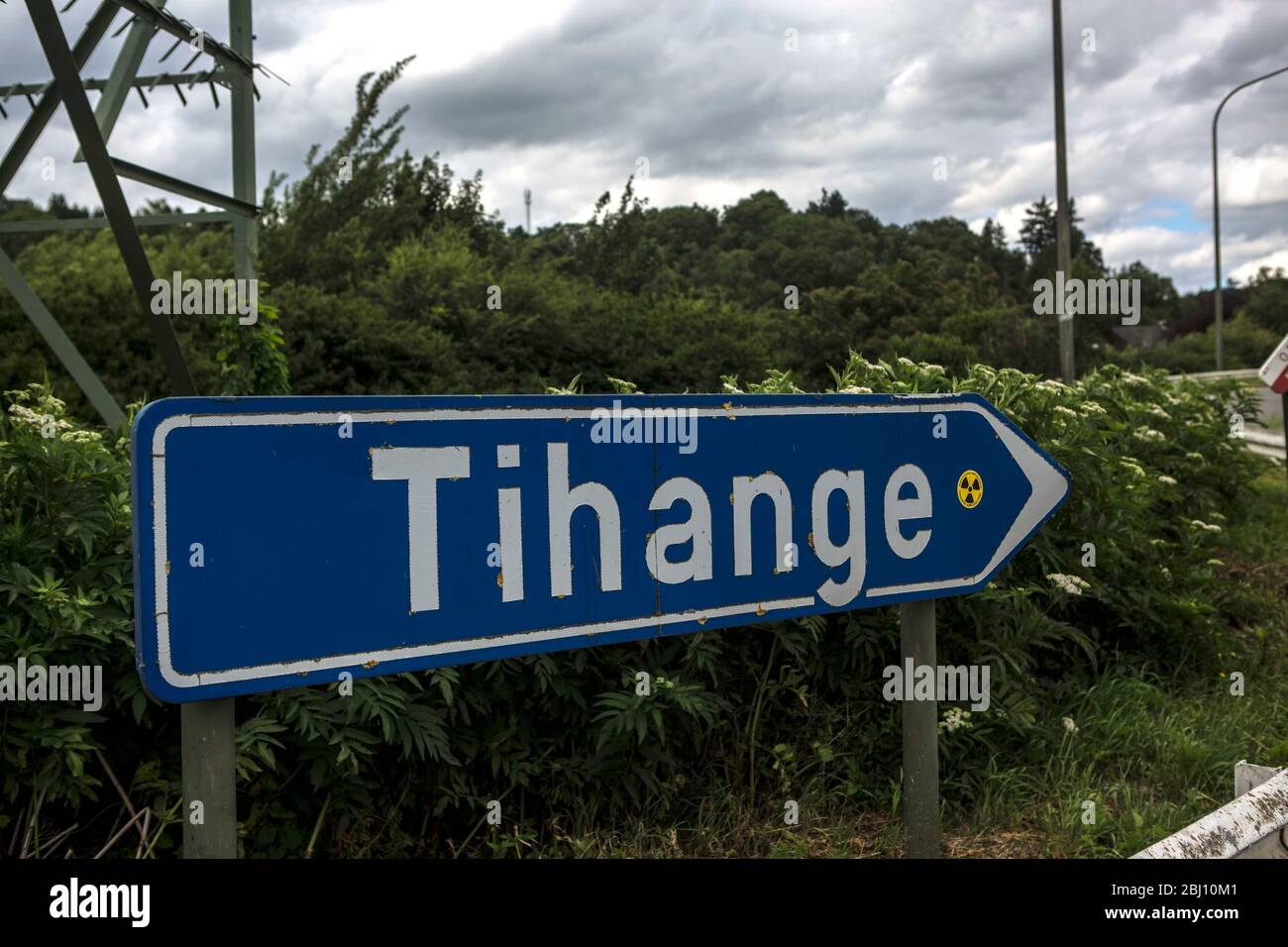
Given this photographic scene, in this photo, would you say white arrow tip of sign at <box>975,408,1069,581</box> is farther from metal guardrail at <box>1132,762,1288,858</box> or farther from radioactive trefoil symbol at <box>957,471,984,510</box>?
metal guardrail at <box>1132,762,1288,858</box>

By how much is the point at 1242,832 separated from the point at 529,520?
1787 mm

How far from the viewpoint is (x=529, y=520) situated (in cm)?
212

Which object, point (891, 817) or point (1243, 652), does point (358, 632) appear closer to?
point (891, 817)

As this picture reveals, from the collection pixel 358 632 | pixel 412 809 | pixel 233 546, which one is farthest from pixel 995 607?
pixel 233 546

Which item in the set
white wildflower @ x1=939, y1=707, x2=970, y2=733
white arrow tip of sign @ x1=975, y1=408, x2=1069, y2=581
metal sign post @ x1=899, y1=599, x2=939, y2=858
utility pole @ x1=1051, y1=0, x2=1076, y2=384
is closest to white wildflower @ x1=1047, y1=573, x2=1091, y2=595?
white wildflower @ x1=939, y1=707, x2=970, y2=733

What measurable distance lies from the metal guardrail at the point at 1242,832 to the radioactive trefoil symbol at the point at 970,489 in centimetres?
89

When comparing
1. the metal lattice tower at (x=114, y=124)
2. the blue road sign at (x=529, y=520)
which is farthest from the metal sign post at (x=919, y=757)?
the metal lattice tower at (x=114, y=124)

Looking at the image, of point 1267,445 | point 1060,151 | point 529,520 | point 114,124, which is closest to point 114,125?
point 114,124

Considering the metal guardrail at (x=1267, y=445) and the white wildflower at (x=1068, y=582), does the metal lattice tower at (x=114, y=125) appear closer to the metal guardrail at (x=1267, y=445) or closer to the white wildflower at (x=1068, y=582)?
the white wildflower at (x=1068, y=582)

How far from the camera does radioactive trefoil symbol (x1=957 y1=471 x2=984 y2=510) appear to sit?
2.79 m

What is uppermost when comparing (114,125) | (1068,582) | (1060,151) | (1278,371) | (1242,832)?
(1060,151)

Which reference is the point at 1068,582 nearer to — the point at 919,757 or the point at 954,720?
the point at 954,720

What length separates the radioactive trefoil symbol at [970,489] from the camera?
2785 mm
